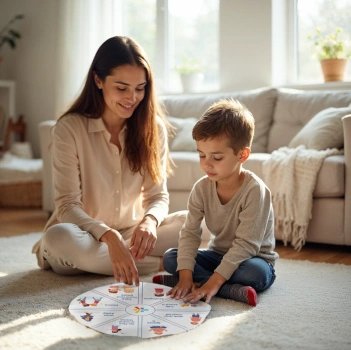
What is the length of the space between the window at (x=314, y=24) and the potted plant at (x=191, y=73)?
2.78ft

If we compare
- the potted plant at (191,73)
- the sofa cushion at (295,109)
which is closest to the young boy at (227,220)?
the sofa cushion at (295,109)

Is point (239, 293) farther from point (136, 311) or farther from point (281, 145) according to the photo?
point (281, 145)

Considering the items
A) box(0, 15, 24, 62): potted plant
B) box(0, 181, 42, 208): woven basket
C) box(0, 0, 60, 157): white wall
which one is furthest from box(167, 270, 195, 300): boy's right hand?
box(0, 15, 24, 62): potted plant

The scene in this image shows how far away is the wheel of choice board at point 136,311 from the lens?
144 cm

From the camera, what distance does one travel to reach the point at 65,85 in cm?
474

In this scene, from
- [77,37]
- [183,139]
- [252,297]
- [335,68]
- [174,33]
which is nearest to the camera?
[252,297]

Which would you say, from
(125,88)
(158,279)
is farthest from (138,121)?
(158,279)

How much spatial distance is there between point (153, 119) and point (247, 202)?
57 cm

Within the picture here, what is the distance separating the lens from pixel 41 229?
10.9 feet

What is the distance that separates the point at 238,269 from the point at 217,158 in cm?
36

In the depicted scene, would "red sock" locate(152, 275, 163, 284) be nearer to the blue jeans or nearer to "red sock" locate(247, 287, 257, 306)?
the blue jeans

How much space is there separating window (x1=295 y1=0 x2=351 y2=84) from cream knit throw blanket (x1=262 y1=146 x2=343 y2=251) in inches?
57.8

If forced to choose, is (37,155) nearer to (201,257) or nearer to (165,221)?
(165,221)

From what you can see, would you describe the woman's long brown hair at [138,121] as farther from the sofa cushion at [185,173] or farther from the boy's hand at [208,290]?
the sofa cushion at [185,173]
